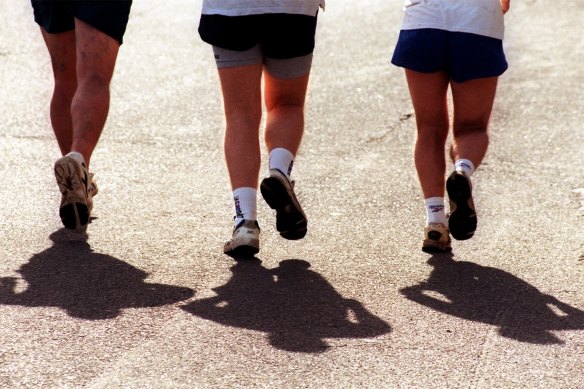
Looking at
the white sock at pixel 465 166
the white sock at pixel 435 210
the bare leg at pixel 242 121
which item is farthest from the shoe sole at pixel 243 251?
the white sock at pixel 465 166

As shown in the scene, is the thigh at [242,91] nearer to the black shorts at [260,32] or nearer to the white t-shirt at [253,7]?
the black shorts at [260,32]

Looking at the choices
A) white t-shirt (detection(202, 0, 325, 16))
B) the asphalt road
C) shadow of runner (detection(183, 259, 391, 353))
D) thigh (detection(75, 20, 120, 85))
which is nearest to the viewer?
the asphalt road

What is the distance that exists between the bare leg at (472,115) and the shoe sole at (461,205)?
272mm

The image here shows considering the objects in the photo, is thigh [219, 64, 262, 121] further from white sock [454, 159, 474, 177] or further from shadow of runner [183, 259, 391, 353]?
white sock [454, 159, 474, 177]

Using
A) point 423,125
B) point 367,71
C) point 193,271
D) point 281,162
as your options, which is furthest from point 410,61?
point 367,71

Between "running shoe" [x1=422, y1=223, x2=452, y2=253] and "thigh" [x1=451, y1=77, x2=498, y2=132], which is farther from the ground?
"thigh" [x1=451, y1=77, x2=498, y2=132]

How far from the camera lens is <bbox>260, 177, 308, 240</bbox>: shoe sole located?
5.07 m

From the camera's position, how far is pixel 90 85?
558 centimetres

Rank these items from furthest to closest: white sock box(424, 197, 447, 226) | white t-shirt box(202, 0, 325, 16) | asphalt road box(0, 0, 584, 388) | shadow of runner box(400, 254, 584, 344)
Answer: white sock box(424, 197, 447, 226), white t-shirt box(202, 0, 325, 16), shadow of runner box(400, 254, 584, 344), asphalt road box(0, 0, 584, 388)

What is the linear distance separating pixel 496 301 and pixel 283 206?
100cm

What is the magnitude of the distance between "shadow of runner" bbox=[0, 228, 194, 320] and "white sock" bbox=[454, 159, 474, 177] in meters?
1.35

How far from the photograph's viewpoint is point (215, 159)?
22.9 feet

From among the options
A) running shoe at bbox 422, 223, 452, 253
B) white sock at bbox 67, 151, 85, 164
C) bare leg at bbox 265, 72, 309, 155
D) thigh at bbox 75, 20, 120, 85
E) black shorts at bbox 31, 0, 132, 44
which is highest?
black shorts at bbox 31, 0, 132, 44

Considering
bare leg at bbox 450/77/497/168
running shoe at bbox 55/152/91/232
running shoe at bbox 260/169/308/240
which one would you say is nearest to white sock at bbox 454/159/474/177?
bare leg at bbox 450/77/497/168
